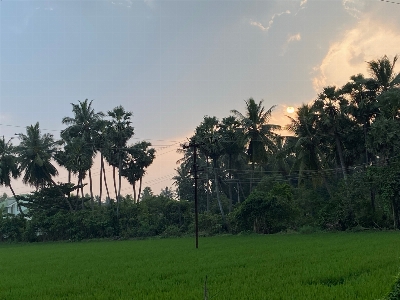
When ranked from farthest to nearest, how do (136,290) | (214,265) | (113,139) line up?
1. (113,139)
2. (214,265)
3. (136,290)

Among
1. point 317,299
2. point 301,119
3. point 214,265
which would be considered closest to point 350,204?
point 301,119

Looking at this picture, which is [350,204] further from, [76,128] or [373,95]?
[76,128]

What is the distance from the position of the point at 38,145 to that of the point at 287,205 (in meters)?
32.6

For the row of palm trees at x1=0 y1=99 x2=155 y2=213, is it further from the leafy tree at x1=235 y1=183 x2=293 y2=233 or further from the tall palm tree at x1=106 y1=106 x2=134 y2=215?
the leafy tree at x1=235 y1=183 x2=293 y2=233

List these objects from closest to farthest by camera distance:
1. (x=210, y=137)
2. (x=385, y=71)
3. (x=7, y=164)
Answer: (x=385, y=71) < (x=210, y=137) < (x=7, y=164)

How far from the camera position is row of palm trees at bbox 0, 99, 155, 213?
48312 millimetres

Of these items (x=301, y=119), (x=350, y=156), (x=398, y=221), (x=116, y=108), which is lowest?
(x=398, y=221)

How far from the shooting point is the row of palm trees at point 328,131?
32.6 m

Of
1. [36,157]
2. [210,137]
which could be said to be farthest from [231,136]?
[36,157]

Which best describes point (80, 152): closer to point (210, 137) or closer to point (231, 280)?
point (210, 137)

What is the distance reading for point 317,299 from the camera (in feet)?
27.2

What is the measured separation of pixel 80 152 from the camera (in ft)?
159

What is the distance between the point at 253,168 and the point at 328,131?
429 inches

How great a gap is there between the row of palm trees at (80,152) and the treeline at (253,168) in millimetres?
135
